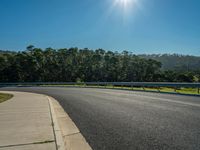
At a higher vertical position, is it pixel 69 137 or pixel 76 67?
pixel 76 67

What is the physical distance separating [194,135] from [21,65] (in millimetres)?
80748

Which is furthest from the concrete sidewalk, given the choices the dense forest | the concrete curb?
the dense forest

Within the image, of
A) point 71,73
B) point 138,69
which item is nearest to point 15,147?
point 71,73

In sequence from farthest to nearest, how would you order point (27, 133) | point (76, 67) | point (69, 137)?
1. point (76, 67)
2. point (69, 137)
3. point (27, 133)

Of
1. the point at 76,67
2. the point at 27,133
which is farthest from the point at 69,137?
the point at 76,67

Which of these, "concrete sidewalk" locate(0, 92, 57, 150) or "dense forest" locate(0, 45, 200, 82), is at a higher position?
"dense forest" locate(0, 45, 200, 82)

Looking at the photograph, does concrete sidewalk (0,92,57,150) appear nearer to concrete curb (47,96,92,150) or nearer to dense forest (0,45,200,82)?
concrete curb (47,96,92,150)

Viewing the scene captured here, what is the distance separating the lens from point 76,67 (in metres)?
95.8

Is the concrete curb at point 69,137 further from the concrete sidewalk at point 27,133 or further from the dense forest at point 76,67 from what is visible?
the dense forest at point 76,67

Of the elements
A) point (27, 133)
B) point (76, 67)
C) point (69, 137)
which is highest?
point (76, 67)

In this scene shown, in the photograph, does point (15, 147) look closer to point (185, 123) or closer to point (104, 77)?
point (185, 123)

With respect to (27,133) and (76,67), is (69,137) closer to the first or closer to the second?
(27,133)

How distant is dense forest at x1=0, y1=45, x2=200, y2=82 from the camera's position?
82.9m

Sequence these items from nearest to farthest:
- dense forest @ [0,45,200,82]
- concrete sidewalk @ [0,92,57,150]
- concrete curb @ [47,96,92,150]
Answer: concrete sidewalk @ [0,92,57,150] → concrete curb @ [47,96,92,150] → dense forest @ [0,45,200,82]
